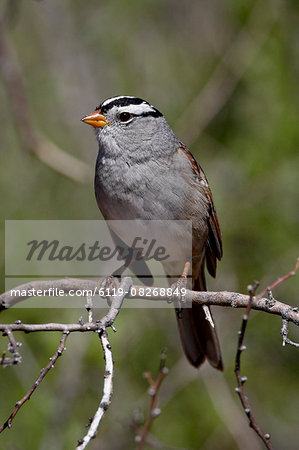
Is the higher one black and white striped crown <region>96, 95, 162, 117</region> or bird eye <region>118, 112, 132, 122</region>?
black and white striped crown <region>96, 95, 162, 117</region>

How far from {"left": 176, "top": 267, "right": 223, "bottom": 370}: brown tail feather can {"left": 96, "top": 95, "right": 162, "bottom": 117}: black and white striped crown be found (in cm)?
132

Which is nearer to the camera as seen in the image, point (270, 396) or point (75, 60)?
Result: point (270, 396)

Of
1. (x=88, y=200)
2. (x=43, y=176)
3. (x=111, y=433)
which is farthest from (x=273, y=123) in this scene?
(x=111, y=433)

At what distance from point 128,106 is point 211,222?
0.93 m

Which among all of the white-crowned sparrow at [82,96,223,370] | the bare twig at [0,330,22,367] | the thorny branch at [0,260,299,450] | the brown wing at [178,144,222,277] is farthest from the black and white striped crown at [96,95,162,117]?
A: the bare twig at [0,330,22,367]

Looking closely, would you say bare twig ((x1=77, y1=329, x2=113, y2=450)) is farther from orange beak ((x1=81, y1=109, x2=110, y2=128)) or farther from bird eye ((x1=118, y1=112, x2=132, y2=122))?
bird eye ((x1=118, y1=112, x2=132, y2=122))

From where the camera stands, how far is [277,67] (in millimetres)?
5184

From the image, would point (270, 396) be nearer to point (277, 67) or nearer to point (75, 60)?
point (277, 67)

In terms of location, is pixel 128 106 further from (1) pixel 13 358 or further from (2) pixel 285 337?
(1) pixel 13 358

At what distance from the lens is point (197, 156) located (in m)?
5.81

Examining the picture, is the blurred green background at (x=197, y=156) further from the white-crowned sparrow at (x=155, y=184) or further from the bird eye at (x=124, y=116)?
the bird eye at (x=124, y=116)

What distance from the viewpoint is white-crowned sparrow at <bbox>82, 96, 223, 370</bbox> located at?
12.3 ft

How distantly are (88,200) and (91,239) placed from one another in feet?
1.50

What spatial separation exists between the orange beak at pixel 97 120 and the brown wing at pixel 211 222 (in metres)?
0.53
